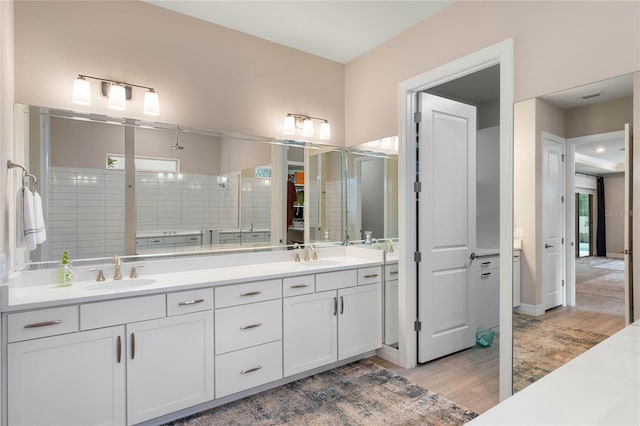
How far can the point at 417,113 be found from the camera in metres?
2.87

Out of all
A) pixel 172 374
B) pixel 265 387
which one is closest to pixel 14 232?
pixel 172 374

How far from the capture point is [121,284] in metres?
2.23

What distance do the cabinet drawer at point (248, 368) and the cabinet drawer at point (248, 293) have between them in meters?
0.33

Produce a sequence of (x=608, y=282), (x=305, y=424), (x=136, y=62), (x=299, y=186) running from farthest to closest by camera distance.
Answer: (x=299, y=186) → (x=136, y=62) → (x=305, y=424) → (x=608, y=282)

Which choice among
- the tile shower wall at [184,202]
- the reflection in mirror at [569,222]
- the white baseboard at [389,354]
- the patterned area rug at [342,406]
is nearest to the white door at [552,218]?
the reflection in mirror at [569,222]

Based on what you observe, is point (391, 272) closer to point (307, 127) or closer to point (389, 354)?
point (389, 354)

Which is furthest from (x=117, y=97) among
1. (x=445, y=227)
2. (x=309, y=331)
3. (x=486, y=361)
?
(x=486, y=361)

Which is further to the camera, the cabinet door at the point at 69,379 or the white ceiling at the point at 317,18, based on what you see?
the white ceiling at the point at 317,18

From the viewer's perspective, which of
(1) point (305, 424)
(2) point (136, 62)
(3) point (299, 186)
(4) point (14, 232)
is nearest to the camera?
(4) point (14, 232)

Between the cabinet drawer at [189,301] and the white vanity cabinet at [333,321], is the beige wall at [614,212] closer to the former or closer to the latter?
the white vanity cabinet at [333,321]

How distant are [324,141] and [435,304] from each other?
1796 millimetres

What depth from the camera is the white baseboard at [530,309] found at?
209 cm

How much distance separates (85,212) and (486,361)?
326cm

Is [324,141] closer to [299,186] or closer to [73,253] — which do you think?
[299,186]
